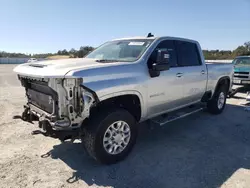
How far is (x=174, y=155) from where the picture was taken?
13.7ft

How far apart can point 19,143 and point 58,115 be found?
1.86 metres

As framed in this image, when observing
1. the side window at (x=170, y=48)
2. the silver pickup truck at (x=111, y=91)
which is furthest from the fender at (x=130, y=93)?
the side window at (x=170, y=48)

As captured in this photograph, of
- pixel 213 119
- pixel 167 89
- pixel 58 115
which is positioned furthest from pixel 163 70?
pixel 213 119

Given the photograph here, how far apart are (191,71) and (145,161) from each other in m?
2.39

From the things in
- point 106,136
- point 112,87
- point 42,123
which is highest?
point 112,87

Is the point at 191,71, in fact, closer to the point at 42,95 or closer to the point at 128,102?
the point at 128,102

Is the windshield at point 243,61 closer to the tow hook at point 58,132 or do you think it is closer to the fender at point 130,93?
the fender at point 130,93

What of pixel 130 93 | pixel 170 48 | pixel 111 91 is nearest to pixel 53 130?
pixel 111 91

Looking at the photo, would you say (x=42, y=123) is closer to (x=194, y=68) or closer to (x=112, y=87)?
(x=112, y=87)

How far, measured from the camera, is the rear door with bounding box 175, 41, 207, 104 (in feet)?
16.8

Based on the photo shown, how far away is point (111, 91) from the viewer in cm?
351

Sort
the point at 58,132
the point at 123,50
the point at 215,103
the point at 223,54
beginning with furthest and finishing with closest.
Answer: the point at 223,54, the point at 215,103, the point at 123,50, the point at 58,132

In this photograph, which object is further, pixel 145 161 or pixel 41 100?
pixel 145 161

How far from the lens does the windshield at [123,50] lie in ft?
14.3
